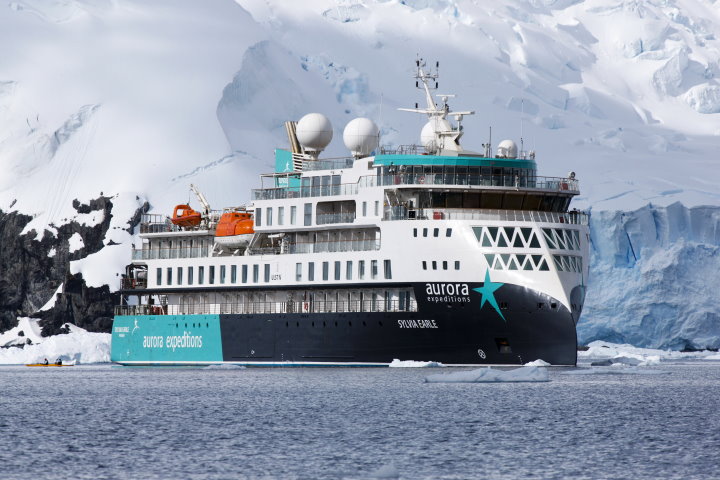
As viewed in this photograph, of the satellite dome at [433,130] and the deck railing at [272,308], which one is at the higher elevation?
the satellite dome at [433,130]

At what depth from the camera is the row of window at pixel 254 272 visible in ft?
196

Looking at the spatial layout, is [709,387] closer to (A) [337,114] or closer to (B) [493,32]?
(A) [337,114]

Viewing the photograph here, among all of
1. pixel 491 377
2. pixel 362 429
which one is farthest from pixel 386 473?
pixel 491 377

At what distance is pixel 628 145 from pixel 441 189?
233 feet

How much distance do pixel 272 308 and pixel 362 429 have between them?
2920 centimetres

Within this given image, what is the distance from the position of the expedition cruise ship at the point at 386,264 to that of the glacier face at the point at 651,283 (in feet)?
73.9

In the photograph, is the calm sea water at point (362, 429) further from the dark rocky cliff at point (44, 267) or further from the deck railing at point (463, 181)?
the dark rocky cliff at point (44, 267)

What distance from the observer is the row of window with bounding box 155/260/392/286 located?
59844mm

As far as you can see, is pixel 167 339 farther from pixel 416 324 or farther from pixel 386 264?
pixel 416 324

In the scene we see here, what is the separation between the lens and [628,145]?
125688mm

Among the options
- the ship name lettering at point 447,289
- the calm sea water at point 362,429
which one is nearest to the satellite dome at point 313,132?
the ship name lettering at point 447,289

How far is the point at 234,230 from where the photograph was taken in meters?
67.1

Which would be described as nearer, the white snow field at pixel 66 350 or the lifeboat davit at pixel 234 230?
the lifeboat davit at pixel 234 230

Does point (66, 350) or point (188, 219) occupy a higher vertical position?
point (188, 219)
